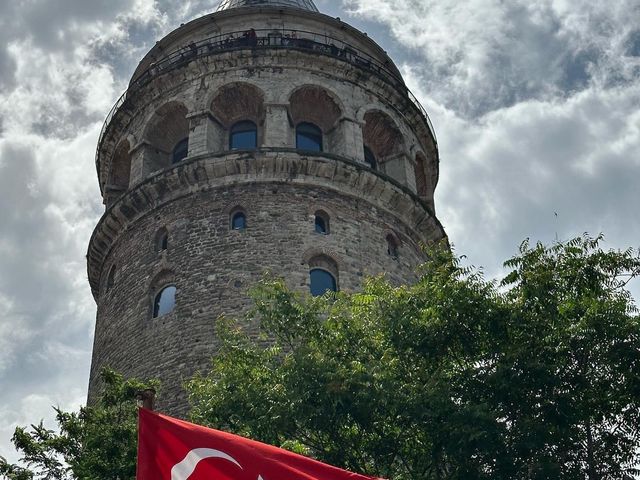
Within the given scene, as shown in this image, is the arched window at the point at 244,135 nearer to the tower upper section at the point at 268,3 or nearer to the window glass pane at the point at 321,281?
the window glass pane at the point at 321,281

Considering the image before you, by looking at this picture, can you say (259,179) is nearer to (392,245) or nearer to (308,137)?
(308,137)

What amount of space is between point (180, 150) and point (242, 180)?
3.96 metres

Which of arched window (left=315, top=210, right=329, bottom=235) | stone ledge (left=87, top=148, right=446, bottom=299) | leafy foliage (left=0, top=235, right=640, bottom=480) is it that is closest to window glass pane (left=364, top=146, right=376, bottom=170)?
stone ledge (left=87, top=148, right=446, bottom=299)

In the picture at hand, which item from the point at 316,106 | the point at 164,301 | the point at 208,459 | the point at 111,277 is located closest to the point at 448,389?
the point at 208,459

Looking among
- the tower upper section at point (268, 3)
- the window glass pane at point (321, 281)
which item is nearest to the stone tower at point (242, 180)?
the window glass pane at point (321, 281)

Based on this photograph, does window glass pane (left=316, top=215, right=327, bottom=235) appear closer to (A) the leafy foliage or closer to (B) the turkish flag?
(A) the leafy foliage

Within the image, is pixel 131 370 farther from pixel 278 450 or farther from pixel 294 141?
pixel 278 450

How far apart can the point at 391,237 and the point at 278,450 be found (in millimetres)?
14243

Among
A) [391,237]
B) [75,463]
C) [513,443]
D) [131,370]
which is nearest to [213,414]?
[75,463]

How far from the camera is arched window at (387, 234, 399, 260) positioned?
25.1 meters

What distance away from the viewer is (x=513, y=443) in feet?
44.1

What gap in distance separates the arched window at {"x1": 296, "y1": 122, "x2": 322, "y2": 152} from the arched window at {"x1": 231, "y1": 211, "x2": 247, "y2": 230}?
375cm

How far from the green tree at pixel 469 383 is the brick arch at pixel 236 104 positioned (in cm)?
1276

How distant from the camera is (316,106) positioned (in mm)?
28141
